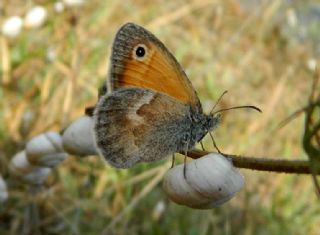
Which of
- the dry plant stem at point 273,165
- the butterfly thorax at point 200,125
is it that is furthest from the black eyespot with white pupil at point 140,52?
the dry plant stem at point 273,165

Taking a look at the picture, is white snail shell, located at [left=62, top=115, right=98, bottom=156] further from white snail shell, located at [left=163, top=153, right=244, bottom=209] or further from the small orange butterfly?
white snail shell, located at [left=163, top=153, right=244, bottom=209]

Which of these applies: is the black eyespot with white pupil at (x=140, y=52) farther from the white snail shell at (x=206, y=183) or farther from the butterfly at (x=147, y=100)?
the white snail shell at (x=206, y=183)

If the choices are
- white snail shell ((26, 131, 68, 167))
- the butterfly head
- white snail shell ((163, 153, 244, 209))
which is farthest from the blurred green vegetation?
white snail shell ((163, 153, 244, 209))

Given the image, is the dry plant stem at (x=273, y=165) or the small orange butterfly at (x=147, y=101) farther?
the small orange butterfly at (x=147, y=101)

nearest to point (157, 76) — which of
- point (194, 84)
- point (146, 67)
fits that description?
point (146, 67)

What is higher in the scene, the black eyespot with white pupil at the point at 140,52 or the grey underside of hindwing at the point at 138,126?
the black eyespot with white pupil at the point at 140,52

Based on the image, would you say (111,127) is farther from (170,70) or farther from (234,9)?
(234,9)

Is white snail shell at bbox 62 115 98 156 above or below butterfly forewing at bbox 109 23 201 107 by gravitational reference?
below
